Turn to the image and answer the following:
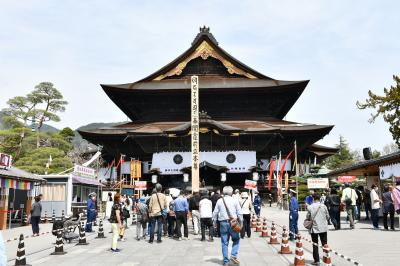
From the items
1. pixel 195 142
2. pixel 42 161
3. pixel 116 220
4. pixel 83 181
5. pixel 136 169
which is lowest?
pixel 116 220

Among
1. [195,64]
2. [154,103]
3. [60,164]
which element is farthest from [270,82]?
[60,164]

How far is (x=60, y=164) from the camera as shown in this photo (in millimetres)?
47156

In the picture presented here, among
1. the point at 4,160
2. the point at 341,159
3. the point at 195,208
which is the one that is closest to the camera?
the point at 195,208

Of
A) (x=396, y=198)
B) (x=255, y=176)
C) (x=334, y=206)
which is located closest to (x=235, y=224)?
(x=334, y=206)

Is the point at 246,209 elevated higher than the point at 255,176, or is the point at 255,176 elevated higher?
the point at 255,176

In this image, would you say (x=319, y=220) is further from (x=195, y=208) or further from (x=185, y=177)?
(x=185, y=177)

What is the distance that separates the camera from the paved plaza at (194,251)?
9938 millimetres

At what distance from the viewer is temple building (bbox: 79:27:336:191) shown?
1463 inches

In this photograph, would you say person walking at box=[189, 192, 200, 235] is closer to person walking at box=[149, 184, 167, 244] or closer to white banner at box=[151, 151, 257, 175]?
person walking at box=[149, 184, 167, 244]

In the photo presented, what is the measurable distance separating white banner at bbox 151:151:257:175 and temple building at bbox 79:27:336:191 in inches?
3.8

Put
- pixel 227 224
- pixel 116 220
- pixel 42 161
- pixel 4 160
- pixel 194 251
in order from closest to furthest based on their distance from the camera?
pixel 227 224, pixel 194 251, pixel 116 220, pixel 4 160, pixel 42 161

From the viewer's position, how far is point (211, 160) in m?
37.1

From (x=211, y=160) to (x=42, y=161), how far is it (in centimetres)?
2163

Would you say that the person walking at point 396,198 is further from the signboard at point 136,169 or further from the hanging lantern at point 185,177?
the signboard at point 136,169
